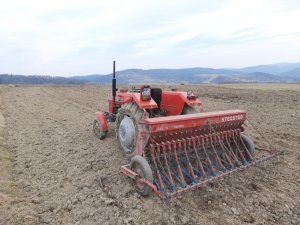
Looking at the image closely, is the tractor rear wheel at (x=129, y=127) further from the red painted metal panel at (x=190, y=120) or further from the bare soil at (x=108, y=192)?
the red painted metal panel at (x=190, y=120)

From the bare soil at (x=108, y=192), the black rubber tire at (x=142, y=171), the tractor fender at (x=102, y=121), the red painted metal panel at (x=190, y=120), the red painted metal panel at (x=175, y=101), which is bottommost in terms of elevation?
the bare soil at (x=108, y=192)

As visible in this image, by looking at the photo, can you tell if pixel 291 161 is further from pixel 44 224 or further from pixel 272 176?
pixel 44 224

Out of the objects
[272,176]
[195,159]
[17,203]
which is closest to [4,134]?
[17,203]

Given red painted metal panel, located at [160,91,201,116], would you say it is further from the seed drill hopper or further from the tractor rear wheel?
the tractor rear wheel

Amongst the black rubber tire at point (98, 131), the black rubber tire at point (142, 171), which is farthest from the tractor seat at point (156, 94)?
the black rubber tire at point (142, 171)

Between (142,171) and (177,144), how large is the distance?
3.30ft

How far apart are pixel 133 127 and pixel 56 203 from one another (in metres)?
1.91

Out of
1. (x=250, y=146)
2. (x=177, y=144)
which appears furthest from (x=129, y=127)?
(x=250, y=146)

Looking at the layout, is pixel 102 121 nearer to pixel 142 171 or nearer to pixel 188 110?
pixel 188 110

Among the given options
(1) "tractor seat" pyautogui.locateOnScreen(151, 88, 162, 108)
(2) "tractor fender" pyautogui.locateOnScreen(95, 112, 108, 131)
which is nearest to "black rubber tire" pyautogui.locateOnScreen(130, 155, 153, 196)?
(1) "tractor seat" pyautogui.locateOnScreen(151, 88, 162, 108)

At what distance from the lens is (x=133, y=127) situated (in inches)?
226

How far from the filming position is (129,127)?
5.78 metres

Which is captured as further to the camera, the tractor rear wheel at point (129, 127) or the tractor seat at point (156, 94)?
the tractor seat at point (156, 94)

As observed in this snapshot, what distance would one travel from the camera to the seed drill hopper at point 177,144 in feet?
→ 15.9
